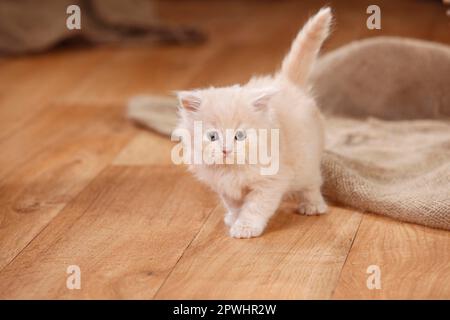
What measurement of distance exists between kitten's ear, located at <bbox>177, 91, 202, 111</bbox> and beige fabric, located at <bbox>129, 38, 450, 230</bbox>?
450 millimetres

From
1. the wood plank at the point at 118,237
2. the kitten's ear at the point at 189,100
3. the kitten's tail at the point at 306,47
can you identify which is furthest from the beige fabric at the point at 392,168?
the kitten's ear at the point at 189,100

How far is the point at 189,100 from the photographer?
1581 millimetres

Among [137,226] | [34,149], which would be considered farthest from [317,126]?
[34,149]

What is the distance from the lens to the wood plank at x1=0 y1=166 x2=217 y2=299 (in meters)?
1.48

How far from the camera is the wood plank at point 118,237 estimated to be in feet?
4.84

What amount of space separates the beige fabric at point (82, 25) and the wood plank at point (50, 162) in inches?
33.9

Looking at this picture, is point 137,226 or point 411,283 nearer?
point 411,283

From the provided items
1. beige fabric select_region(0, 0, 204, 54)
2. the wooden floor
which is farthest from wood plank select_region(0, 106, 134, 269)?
beige fabric select_region(0, 0, 204, 54)

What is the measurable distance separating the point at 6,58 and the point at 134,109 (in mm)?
1153

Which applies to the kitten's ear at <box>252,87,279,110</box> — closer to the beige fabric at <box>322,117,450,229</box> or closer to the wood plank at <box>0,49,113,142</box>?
the beige fabric at <box>322,117,450,229</box>

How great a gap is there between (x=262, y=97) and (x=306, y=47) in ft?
1.08

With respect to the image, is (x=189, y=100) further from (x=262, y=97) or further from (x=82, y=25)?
(x=82, y=25)

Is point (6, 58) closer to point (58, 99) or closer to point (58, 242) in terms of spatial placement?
point (58, 99)

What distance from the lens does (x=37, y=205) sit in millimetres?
1925
